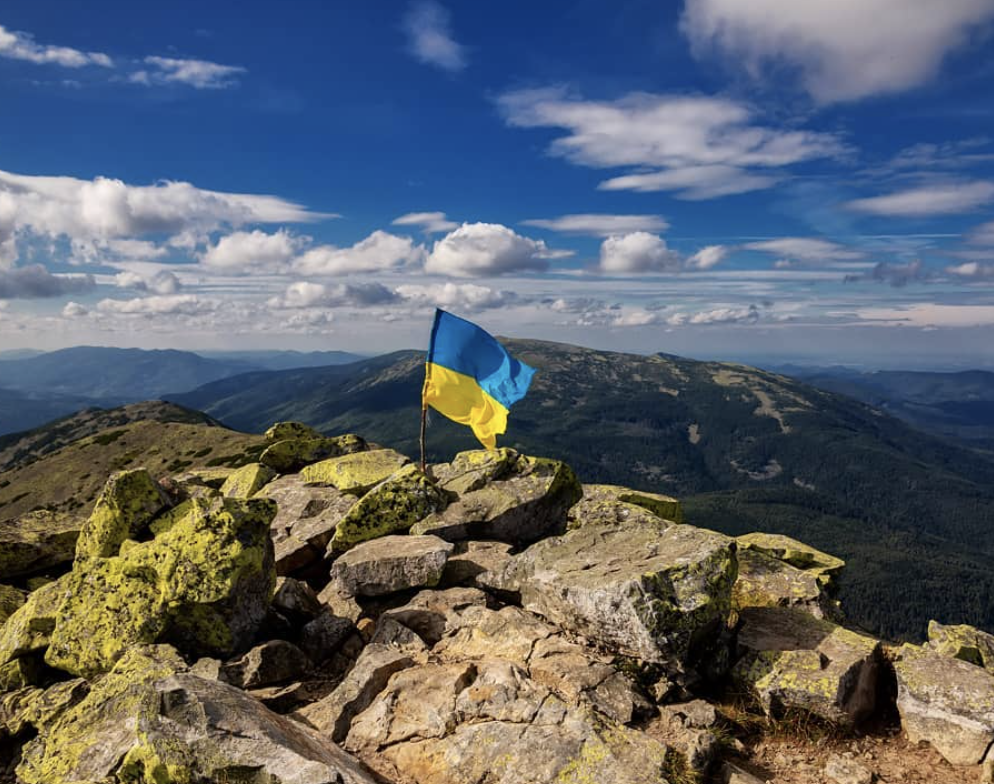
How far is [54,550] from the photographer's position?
25.7 metres

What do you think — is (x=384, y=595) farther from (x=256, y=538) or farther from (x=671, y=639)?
(x=671, y=639)

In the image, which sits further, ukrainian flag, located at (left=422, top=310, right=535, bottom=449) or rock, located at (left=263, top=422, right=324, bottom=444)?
rock, located at (left=263, top=422, right=324, bottom=444)

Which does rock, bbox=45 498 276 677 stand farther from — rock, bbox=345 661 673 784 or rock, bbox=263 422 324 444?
rock, bbox=263 422 324 444

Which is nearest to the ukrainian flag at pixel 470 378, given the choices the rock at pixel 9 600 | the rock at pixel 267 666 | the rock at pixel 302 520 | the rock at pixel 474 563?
the rock at pixel 474 563

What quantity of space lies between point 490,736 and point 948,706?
404 inches

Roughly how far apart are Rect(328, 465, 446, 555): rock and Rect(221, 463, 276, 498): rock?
1175cm

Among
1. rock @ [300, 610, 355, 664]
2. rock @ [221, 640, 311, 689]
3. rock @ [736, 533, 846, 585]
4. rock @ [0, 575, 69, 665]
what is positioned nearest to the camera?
rock @ [221, 640, 311, 689]

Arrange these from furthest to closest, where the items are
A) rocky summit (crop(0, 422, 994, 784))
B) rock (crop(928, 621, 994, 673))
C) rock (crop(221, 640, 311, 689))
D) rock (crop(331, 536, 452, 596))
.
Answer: rock (crop(331, 536, 452, 596)), rock (crop(928, 621, 994, 673)), rock (crop(221, 640, 311, 689)), rocky summit (crop(0, 422, 994, 784))

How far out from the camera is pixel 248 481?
3189cm

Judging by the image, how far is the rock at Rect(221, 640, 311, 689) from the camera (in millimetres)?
14555

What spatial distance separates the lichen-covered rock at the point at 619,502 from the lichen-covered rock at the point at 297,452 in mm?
17575

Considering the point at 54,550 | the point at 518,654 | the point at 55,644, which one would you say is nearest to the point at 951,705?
the point at 518,654

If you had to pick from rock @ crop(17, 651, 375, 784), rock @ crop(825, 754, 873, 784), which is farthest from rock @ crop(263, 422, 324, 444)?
rock @ crop(825, 754, 873, 784)

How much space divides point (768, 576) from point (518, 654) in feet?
35.7
